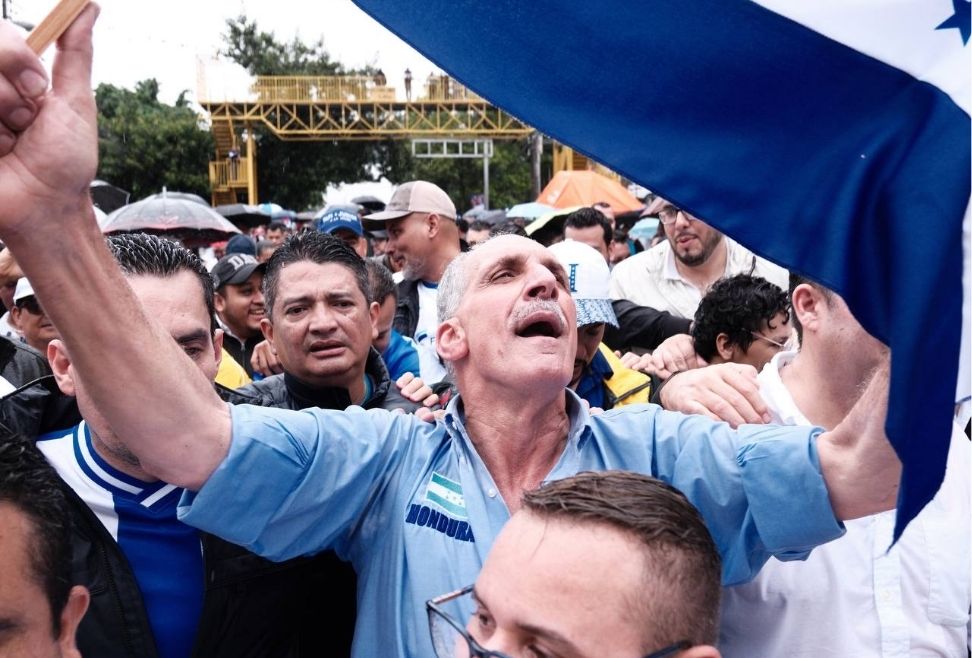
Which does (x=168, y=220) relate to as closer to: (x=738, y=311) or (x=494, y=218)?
(x=494, y=218)

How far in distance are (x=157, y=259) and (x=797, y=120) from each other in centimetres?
158

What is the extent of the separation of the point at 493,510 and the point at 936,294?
40.6 inches

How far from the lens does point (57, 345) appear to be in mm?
2549

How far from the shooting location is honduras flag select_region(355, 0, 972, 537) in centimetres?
184

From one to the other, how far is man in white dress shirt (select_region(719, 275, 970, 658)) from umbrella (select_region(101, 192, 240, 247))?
839cm

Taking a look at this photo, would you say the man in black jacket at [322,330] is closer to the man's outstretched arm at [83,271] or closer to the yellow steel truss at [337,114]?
the man's outstretched arm at [83,271]

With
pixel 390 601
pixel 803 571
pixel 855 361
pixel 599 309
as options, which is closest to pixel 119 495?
pixel 390 601

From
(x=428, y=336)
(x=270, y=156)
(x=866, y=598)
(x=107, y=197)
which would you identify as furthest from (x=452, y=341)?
(x=270, y=156)

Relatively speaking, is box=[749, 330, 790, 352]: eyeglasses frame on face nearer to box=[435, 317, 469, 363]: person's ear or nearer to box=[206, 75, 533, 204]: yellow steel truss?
box=[435, 317, 469, 363]: person's ear

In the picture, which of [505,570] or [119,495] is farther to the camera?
[119,495]

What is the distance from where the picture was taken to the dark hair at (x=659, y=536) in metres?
1.73

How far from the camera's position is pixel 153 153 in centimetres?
4350

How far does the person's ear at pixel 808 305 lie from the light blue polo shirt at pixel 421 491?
462mm

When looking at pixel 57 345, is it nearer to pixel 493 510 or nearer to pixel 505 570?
pixel 493 510
